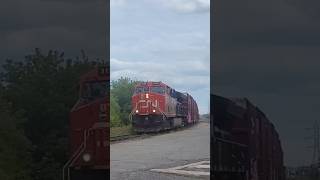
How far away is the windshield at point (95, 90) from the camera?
7785 millimetres

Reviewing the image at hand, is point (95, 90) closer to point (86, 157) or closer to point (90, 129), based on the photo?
point (90, 129)

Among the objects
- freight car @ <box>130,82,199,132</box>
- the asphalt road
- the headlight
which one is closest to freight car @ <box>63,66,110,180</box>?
the headlight

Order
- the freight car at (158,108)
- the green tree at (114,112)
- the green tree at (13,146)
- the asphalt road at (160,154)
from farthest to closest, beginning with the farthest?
the freight car at (158,108)
the asphalt road at (160,154)
the green tree at (114,112)
the green tree at (13,146)

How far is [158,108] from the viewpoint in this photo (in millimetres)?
8633

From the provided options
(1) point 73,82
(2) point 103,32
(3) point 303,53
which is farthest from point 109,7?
(3) point 303,53

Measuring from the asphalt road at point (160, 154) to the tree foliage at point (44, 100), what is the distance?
80 centimetres

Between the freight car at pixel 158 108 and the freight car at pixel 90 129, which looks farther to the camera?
the freight car at pixel 158 108

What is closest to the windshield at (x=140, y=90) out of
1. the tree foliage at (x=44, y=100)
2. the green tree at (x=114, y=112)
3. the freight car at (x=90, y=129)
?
the green tree at (x=114, y=112)

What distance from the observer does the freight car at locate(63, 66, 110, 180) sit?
7.73 metres

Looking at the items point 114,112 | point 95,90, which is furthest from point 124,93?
point 95,90

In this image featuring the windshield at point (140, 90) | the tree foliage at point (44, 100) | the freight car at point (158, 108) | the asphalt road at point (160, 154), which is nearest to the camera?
the tree foliage at point (44, 100)

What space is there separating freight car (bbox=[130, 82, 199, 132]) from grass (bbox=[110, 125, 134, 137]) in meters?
0.09

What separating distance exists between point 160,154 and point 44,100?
1.79 metres

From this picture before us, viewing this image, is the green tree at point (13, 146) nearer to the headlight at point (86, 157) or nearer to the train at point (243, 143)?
the headlight at point (86, 157)
